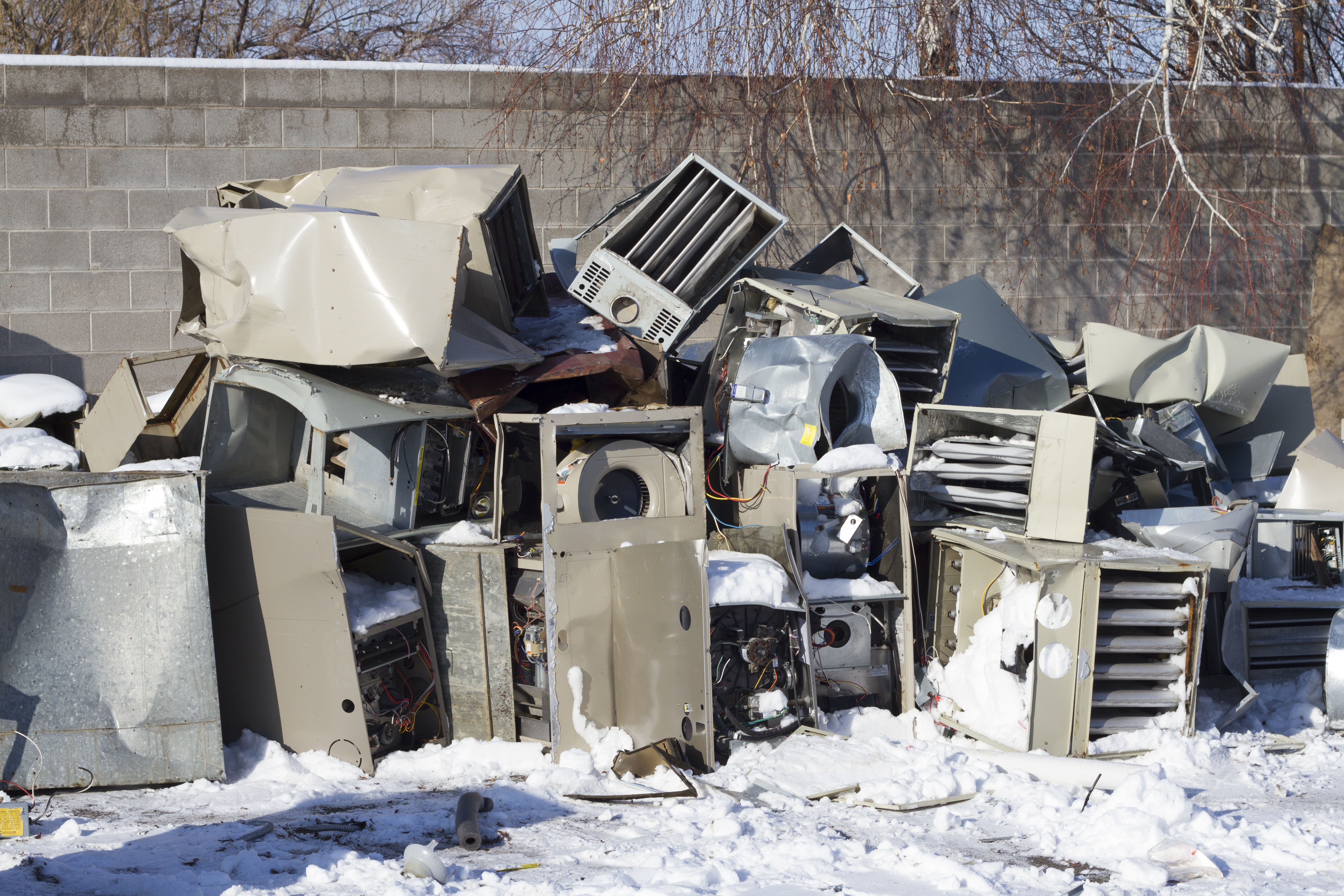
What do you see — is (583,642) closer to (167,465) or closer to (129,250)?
(167,465)

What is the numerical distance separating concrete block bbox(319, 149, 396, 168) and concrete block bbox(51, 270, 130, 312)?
4.48ft

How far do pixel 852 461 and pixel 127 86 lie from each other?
195 inches

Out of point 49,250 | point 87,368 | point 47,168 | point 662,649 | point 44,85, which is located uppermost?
point 44,85

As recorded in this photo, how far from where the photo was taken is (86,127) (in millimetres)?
6133

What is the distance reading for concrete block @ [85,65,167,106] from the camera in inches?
241

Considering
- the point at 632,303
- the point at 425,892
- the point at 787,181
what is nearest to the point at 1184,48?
the point at 787,181

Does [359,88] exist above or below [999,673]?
above

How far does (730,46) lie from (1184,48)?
10.9 feet

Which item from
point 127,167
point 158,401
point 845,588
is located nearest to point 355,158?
point 127,167

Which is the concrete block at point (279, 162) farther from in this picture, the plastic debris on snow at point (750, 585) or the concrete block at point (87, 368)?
the plastic debris on snow at point (750, 585)

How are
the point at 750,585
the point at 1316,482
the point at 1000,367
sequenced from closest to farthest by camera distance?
the point at 750,585 → the point at 1316,482 → the point at 1000,367

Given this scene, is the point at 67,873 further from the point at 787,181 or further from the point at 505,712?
the point at 787,181

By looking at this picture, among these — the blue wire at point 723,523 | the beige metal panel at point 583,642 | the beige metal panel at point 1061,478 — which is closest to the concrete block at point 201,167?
the blue wire at point 723,523

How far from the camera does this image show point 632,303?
4770mm
